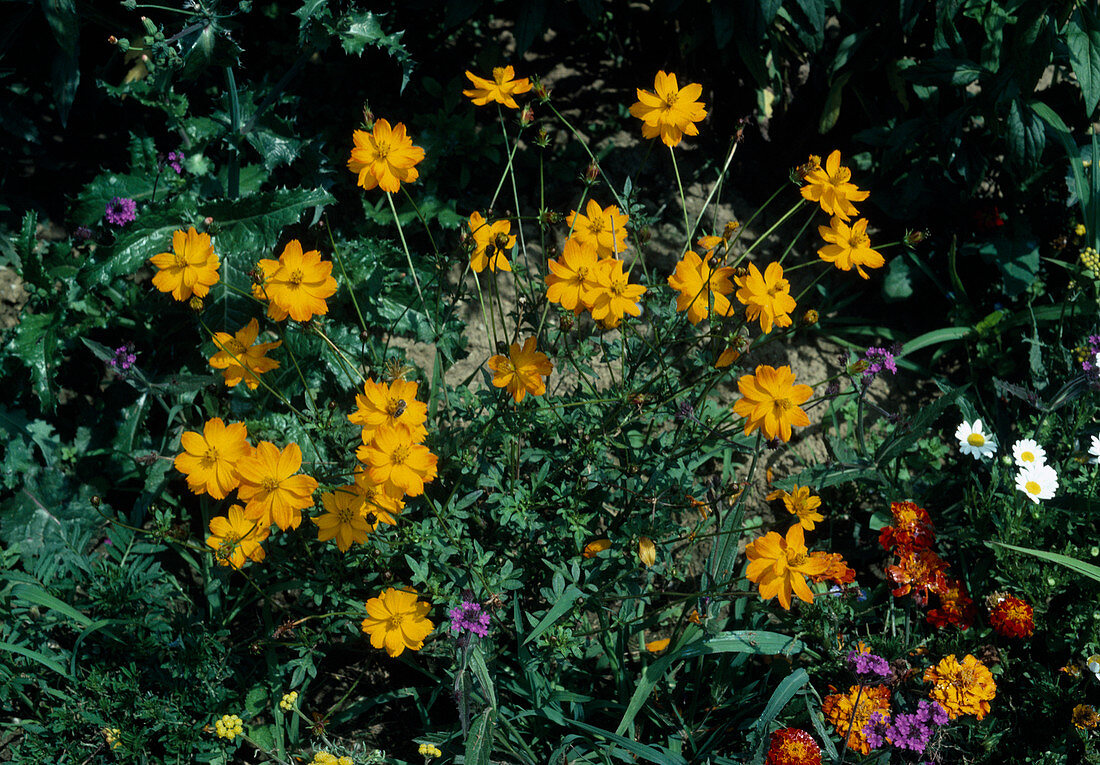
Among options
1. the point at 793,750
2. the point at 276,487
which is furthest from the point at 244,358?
the point at 793,750

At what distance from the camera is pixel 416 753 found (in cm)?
214

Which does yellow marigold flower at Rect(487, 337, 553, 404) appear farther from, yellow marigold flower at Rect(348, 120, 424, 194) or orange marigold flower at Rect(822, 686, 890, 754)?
orange marigold flower at Rect(822, 686, 890, 754)

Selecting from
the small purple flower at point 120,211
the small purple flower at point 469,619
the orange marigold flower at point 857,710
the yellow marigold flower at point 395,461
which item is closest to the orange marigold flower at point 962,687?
the orange marigold flower at point 857,710

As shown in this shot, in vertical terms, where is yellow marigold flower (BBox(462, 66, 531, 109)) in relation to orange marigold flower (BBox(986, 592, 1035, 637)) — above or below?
above

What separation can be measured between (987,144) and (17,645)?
140 inches

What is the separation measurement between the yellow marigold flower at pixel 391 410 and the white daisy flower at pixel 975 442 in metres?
1.76

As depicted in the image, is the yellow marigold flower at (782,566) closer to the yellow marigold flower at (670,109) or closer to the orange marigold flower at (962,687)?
the orange marigold flower at (962,687)

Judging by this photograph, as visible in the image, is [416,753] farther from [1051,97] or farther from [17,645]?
[1051,97]

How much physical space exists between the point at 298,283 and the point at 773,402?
3.50 feet

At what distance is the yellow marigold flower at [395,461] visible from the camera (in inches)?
60.1

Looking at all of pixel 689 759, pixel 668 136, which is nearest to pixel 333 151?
pixel 668 136

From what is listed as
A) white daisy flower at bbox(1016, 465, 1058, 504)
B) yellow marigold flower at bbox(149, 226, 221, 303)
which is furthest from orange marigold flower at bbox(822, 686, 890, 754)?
yellow marigold flower at bbox(149, 226, 221, 303)

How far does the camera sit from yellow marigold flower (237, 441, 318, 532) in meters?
1.60

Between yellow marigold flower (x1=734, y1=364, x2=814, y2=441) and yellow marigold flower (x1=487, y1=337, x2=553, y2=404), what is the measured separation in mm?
435
